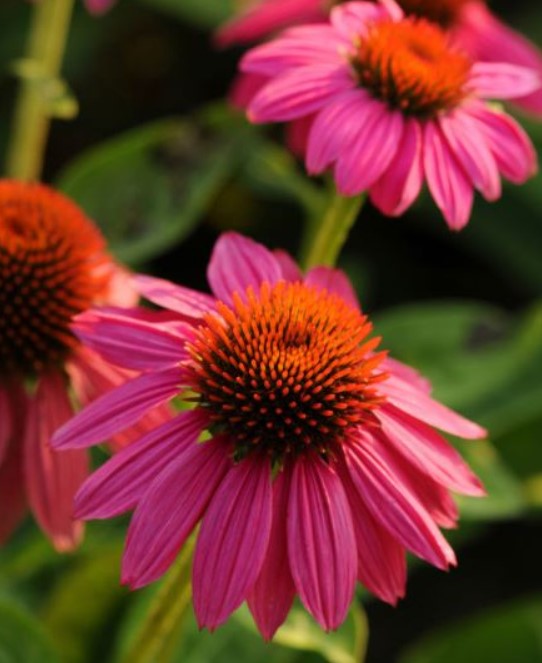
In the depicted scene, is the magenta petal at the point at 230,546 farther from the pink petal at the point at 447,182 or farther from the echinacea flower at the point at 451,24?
the echinacea flower at the point at 451,24

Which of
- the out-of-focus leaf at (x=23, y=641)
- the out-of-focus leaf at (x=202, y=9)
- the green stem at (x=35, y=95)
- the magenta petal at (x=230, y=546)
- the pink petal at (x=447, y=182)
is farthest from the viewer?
the out-of-focus leaf at (x=202, y=9)

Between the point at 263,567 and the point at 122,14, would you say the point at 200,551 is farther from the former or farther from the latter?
the point at 122,14

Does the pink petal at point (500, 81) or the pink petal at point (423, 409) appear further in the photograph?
the pink petal at point (500, 81)

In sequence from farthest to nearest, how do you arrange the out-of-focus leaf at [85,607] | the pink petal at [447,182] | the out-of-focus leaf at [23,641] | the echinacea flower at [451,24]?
1. the echinacea flower at [451,24]
2. the out-of-focus leaf at [85,607]
3. the out-of-focus leaf at [23,641]
4. the pink petal at [447,182]

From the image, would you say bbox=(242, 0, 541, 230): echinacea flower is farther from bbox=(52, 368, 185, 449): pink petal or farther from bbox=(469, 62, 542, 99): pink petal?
bbox=(52, 368, 185, 449): pink petal

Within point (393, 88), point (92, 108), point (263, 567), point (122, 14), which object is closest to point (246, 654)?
point (263, 567)

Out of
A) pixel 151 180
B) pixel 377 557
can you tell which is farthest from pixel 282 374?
pixel 151 180

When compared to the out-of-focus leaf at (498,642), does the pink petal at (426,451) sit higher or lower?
higher

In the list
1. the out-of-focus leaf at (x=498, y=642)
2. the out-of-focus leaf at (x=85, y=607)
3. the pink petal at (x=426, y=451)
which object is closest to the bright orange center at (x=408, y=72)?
the pink petal at (x=426, y=451)
